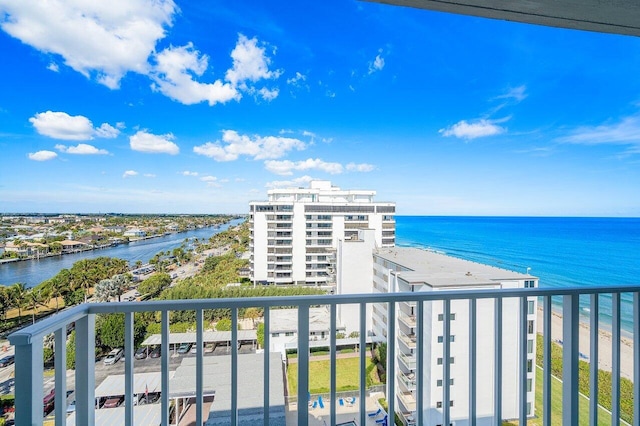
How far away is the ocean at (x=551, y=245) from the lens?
A: 6.32 meters

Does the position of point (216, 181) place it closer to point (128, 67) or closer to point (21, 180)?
point (128, 67)

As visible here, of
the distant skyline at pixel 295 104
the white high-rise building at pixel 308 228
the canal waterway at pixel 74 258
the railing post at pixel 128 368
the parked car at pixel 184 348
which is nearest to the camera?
the railing post at pixel 128 368

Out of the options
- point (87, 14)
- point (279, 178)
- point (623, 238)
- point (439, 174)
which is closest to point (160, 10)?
point (87, 14)

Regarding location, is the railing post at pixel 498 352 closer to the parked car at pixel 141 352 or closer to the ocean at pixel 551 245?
the ocean at pixel 551 245

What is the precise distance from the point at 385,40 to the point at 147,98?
4.12m

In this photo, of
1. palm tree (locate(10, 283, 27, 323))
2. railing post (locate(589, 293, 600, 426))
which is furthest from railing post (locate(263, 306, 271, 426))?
palm tree (locate(10, 283, 27, 323))

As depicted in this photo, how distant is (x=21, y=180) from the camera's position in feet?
10.9

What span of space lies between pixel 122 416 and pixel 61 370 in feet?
1.13

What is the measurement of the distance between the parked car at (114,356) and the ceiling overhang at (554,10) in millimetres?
1874

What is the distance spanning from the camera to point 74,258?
112 inches

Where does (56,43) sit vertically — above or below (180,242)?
above

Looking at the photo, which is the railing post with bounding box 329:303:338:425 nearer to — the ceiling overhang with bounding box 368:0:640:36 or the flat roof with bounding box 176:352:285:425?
the flat roof with bounding box 176:352:285:425

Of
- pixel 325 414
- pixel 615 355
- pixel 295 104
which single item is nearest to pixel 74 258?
pixel 325 414

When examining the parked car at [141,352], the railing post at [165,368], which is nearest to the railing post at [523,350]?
the railing post at [165,368]
